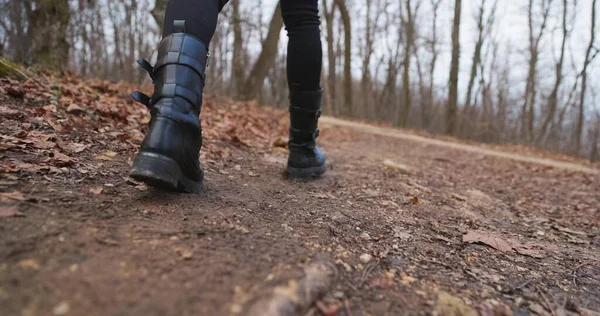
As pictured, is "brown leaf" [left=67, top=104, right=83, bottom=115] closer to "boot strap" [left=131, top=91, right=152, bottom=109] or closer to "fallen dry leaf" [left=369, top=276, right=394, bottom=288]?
"boot strap" [left=131, top=91, right=152, bottom=109]

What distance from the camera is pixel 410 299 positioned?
938 millimetres

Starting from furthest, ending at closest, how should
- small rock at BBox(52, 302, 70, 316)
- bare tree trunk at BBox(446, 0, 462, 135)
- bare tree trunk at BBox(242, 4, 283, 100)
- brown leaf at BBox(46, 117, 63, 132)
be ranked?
bare tree trunk at BBox(446, 0, 462, 135), bare tree trunk at BBox(242, 4, 283, 100), brown leaf at BBox(46, 117, 63, 132), small rock at BBox(52, 302, 70, 316)

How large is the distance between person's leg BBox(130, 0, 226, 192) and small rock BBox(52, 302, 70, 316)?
459 millimetres

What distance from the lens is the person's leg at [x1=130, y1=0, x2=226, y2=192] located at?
43.1 inches

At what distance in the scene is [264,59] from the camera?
8781 millimetres

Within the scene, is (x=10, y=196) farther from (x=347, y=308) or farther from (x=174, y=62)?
(x=347, y=308)

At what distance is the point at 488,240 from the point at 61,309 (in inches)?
59.6

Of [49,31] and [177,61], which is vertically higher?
[49,31]

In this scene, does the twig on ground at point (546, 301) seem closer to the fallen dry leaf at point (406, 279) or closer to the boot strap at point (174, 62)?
the fallen dry leaf at point (406, 279)

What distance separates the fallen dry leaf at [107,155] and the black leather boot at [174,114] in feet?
1.73

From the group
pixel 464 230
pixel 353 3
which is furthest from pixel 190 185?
pixel 353 3

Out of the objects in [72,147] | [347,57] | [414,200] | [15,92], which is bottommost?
[414,200]

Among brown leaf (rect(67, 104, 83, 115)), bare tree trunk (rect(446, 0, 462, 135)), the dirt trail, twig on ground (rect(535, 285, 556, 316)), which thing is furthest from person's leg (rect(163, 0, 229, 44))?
bare tree trunk (rect(446, 0, 462, 135))

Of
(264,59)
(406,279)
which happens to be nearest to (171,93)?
(406,279)
